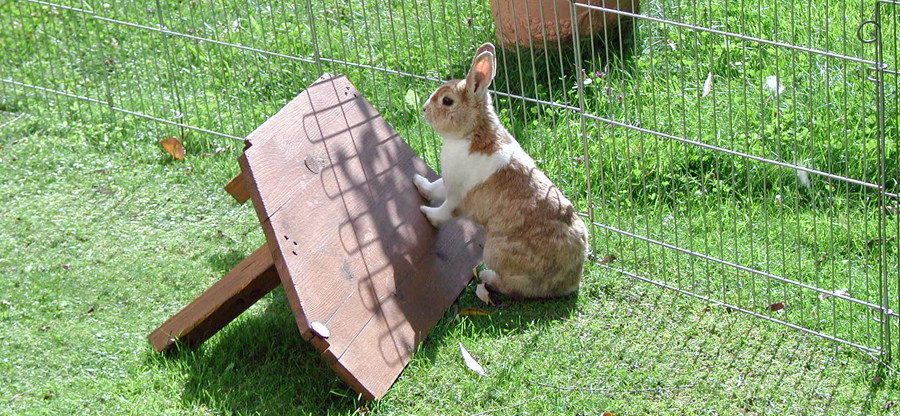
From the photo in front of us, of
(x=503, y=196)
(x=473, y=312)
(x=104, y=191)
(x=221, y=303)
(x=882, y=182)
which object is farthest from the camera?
(x=104, y=191)

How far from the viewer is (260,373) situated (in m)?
4.24

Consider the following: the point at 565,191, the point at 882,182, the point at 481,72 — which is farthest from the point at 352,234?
the point at 882,182

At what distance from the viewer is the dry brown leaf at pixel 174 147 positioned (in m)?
6.06

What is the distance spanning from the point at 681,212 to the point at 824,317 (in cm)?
95

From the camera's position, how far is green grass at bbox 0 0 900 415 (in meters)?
4.14

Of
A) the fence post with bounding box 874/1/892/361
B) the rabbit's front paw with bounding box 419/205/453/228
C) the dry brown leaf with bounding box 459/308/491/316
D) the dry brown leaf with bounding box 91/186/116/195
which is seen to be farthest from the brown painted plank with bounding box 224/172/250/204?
the fence post with bounding box 874/1/892/361

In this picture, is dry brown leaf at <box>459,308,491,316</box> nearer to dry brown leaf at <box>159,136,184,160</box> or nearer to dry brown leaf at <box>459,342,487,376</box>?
dry brown leaf at <box>459,342,487,376</box>

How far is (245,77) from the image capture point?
21.2ft

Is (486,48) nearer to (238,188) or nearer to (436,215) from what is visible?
(436,215)

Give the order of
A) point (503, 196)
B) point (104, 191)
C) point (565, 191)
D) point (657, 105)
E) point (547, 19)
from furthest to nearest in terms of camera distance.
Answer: point (547, 19), point (104, 191), point (657, 105), point (565, 191), point (503, 196)

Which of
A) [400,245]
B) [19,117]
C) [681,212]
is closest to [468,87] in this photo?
[400,245]

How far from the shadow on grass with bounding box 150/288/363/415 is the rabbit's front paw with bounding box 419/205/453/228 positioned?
0.74 m

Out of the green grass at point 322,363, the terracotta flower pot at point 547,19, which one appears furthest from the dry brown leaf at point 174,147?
the terracotta flower pot at point 547,19

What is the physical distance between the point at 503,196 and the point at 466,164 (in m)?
0.21
